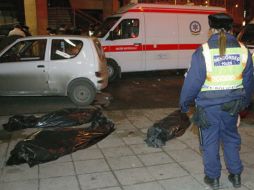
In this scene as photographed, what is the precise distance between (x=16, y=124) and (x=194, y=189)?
11.9 ft

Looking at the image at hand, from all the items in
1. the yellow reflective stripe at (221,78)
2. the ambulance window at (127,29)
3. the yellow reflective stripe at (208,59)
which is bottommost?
the yellow reflective stripe at (221,78)

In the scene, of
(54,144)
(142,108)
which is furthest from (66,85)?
(54,144)

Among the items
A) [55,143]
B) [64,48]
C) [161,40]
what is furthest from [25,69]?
[161,40]

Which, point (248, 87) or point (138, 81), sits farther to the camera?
point (138, 81)

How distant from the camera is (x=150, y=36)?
11.9 metres

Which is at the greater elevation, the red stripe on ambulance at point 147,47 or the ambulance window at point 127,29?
the ambulance window at point 127,29

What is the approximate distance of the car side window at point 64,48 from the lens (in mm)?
8320

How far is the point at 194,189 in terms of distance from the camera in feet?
13.6

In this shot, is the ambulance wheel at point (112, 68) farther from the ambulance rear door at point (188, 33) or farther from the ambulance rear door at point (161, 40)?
the ambulance rear door at point (188, 33)

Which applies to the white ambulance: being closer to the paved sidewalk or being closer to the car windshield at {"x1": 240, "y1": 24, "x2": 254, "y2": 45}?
the car windshield at {"x1": 240, "y1": 24, "x2": 254, "y2": 45}

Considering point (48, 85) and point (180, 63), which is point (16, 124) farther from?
point (180, 63)

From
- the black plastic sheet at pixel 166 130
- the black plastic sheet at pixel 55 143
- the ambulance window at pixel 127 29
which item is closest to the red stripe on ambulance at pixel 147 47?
the ambulance window at pixel 127 29

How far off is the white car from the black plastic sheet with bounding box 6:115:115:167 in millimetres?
2277

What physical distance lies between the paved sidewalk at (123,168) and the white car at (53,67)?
2381 mm
